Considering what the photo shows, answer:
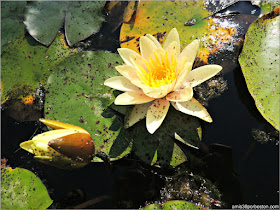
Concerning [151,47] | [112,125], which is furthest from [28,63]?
[151,47]

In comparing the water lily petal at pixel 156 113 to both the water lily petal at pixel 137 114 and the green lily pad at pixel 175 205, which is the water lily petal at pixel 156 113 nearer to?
the water lily petal at pixel 137 114

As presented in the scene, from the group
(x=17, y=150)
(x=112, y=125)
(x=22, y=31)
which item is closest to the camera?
(x=112, y=125)

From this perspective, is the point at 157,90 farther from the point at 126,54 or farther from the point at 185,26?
the point at 185,26

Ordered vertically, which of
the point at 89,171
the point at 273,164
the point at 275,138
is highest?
the point at 275,138

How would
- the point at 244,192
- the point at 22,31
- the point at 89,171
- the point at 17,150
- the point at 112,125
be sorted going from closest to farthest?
1. the point at 244,192
2. the point at 112,125
3. the point at 89,171
4. the point at 17,150
5. the point at 22,31

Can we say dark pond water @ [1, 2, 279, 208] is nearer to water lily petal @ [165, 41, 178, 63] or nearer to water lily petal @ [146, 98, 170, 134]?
water lily petal @ [146, 98, 170, 134]

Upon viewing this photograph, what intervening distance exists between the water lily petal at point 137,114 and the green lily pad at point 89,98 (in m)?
0.13

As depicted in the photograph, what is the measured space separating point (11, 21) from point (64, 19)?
695 mm

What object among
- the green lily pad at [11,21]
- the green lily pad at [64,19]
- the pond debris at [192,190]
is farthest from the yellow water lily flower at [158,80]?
the green lily pad at [11,21]

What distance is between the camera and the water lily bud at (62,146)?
6.30 feet

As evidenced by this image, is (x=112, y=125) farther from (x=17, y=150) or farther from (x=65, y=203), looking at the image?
(x=17, y=150)

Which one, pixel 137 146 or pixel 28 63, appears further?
pixel 28 63

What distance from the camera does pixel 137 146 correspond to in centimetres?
215

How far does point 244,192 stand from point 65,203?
1612 mm
